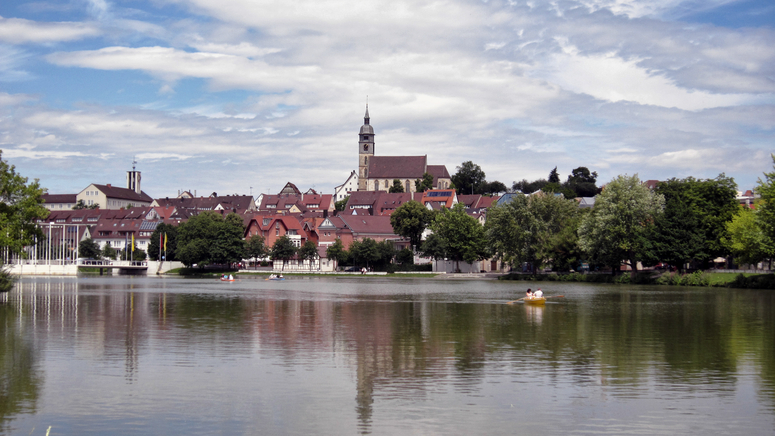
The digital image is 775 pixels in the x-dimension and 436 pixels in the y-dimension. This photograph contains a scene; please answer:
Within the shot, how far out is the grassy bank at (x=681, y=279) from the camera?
67750 mm

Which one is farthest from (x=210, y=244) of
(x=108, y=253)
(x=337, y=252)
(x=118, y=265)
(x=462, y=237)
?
(x=108, y=253)

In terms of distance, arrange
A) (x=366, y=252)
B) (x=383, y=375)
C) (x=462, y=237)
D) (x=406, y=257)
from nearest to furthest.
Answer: (x=383, y=375) → (x=462, y=237) → (x=366, y=252) → (x=406, y=257)

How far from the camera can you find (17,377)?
1788 cm

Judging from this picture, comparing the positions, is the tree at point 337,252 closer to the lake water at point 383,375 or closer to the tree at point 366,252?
the tree at point 366,252

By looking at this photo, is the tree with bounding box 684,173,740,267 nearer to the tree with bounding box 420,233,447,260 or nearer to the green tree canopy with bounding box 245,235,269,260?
the tree with bounding box 420,233,447,260

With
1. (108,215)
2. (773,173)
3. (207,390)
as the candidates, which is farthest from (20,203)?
(108,215)

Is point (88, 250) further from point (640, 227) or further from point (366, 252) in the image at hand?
point (640, 227)

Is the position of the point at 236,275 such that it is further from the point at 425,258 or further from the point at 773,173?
the point at 773,173

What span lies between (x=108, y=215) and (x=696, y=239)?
504 ft

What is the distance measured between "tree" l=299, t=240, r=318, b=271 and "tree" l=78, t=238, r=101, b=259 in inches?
2232

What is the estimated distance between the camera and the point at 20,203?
4206 centimetres

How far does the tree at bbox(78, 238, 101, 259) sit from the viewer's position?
161 meters

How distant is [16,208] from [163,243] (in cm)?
10448

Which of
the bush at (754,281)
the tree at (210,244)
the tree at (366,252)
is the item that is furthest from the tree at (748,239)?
the tree at (210,244)
